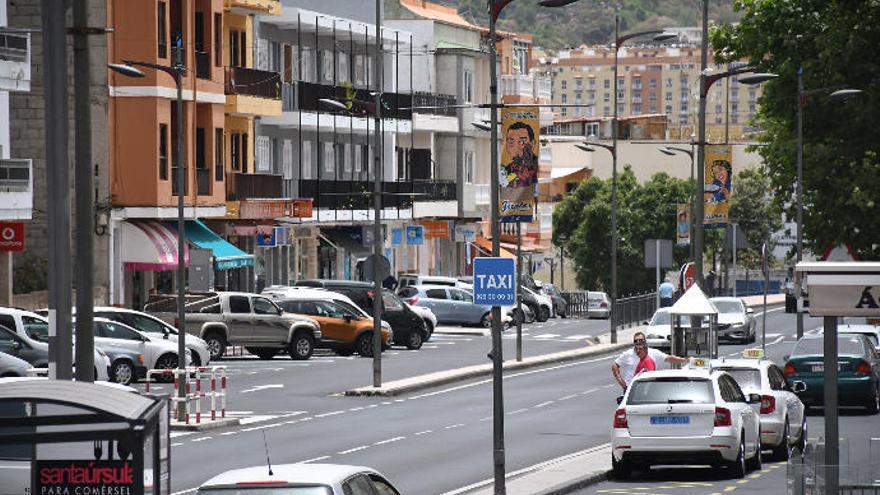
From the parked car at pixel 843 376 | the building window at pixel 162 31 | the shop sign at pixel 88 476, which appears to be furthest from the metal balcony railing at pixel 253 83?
the shop sign at pixel 88 476

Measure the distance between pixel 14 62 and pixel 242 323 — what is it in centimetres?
878

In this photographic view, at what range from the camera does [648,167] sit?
152 meters

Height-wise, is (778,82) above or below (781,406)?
above

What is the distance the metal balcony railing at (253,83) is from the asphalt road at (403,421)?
11.7m

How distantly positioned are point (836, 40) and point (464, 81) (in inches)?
1600

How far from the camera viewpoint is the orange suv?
57438 mm

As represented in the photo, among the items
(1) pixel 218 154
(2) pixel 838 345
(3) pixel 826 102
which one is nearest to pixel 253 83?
(1) pixel 218 154

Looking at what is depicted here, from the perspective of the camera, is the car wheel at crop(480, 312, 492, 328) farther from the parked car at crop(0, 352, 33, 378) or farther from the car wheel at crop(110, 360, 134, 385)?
the parked car at crop(0, 352, 33, 378)

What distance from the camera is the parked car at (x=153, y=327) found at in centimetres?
4731

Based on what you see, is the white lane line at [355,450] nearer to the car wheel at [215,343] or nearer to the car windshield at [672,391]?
the car windshield at [672,391]

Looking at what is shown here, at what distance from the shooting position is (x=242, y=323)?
2143 inches

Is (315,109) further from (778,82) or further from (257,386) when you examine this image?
(257,386)

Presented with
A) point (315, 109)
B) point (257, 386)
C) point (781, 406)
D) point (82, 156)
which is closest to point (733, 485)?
point (781, 406)

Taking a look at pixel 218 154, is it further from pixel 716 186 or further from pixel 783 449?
pixel 783 449
